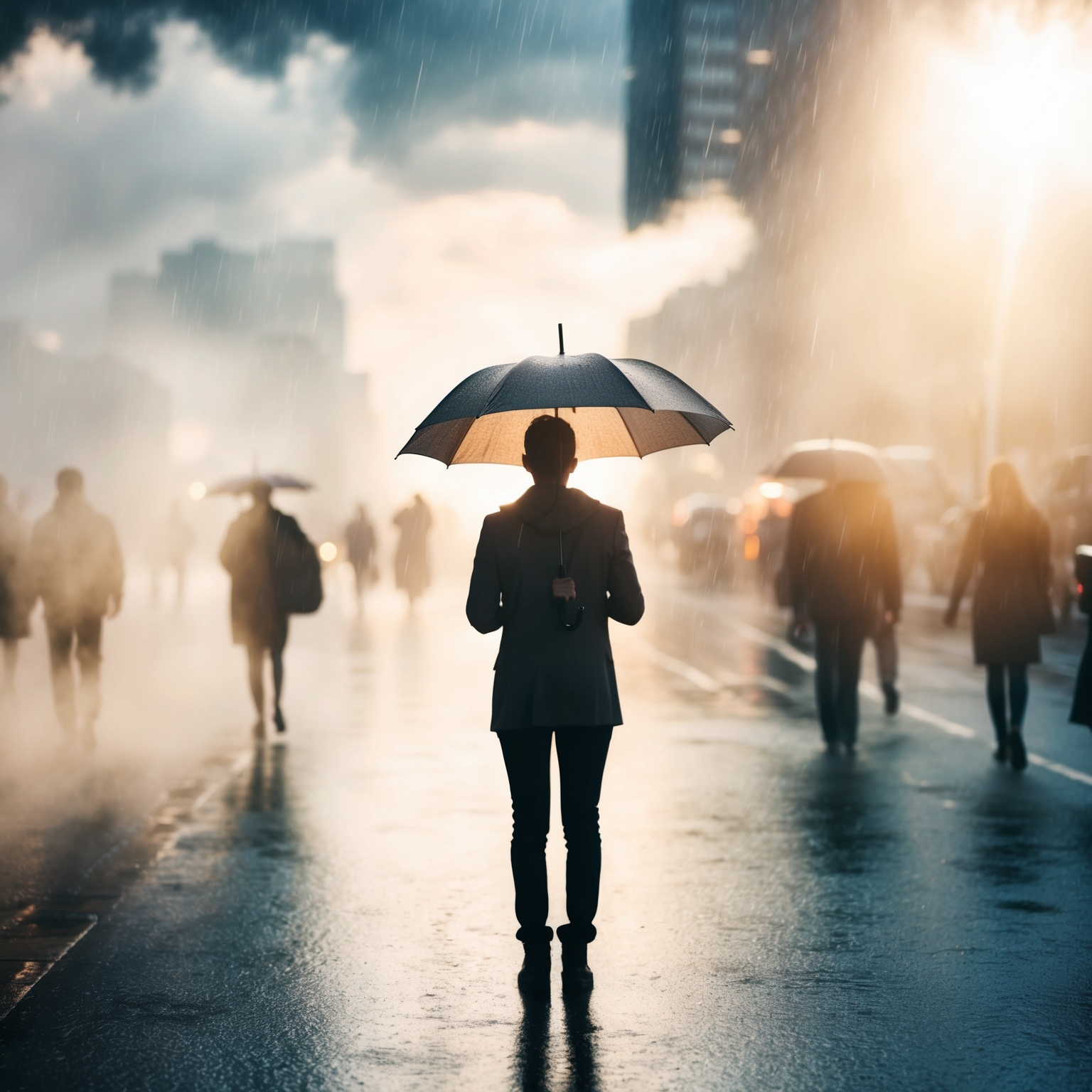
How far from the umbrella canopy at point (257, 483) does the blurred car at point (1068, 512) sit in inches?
484

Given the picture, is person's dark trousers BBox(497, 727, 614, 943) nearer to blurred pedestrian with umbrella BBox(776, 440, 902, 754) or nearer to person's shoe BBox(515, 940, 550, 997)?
person's shoe BBox(515, 940, 550, 997)

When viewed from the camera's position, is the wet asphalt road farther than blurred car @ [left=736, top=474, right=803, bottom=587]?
No

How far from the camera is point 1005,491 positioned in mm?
9492

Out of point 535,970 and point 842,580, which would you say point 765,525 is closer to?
point 842,580

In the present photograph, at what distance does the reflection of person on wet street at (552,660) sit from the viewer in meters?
4.84

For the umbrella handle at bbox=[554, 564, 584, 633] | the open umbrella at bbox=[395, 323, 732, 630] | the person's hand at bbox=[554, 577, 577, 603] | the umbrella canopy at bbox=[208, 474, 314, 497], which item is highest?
the open umbrella at bbox=[395, 323, 732, 630]

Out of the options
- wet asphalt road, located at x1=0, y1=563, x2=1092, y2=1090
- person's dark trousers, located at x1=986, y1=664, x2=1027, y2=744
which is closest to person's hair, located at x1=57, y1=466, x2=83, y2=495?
wet asphalt road, located at x1=0, y1=563, x2=1092, y2=1090

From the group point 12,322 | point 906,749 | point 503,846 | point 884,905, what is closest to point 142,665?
point 906,749

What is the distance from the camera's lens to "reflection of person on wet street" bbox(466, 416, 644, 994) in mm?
4840

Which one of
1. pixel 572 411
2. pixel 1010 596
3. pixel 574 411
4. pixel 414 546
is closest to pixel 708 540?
pixel 414 546

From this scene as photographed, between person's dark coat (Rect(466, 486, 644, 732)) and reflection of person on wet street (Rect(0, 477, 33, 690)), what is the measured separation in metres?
6.45

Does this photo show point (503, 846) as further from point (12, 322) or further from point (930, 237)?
point (12, 322)

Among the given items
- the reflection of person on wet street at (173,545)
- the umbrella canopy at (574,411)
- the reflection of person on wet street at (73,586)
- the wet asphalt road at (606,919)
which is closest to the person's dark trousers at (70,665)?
the reflection of person on wet street at (73,586)

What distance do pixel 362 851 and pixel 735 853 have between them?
65.5 inches
